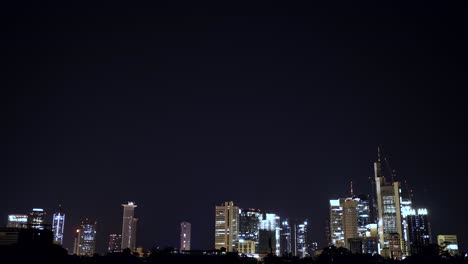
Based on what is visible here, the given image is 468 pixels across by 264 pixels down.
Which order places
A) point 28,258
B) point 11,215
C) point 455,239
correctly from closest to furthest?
point 28,258 < point 11,215 < point 455,239

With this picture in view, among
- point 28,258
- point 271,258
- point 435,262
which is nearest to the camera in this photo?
point 28,258

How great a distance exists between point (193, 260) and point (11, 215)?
12460cm

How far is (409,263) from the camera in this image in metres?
66.3

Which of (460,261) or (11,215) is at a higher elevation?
(11,215)

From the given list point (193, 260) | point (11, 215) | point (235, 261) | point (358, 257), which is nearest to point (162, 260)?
point (193, 260)

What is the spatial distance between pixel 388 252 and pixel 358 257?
5436 inches

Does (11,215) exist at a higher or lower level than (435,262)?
higher

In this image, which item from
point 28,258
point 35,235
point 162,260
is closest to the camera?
point 28,258

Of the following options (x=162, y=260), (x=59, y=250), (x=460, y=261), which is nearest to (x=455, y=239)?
(x=460, y=261)

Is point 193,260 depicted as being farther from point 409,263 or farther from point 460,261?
point 460,261

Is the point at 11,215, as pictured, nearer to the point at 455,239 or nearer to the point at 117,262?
the point at 117,262

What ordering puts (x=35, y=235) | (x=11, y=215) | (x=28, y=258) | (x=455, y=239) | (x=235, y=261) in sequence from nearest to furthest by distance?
(x=28, y=258), (x=35, y=235), (x=235, y=261), (x=11, y=215), (x=455, y=239)

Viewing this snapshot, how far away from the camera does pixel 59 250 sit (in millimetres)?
47719

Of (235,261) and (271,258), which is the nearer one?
(235,261)
